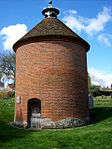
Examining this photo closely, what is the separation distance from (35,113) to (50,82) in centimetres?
260

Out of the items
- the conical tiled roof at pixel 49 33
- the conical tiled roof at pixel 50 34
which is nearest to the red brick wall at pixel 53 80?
the conical tiled roof at pixel 50 34

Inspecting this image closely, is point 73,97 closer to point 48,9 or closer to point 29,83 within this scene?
point 29,83

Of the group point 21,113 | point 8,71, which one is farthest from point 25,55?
point 8,71

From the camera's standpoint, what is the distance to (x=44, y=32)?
472 inches

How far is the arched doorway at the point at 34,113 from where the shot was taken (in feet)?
36.9

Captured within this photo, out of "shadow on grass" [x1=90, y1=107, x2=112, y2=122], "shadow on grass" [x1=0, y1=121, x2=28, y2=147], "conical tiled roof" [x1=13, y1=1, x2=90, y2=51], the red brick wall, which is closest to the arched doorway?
the red brick wall

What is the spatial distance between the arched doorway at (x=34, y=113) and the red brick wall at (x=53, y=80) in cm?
34

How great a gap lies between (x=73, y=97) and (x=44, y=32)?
218 inches

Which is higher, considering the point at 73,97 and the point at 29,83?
the point at 29,83

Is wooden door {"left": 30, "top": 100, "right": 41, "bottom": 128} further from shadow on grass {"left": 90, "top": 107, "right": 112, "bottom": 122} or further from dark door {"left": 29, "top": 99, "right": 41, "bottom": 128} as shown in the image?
shadow on grass {"left": 90, "top": 107, "right": 112, "bottom": 122}

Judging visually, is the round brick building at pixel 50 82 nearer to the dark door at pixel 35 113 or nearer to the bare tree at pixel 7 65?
the dark door at pixel 35 113

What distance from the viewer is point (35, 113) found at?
11406 millimetres

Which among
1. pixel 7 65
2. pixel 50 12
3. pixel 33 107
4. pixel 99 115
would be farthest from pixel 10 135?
pixel 7 65

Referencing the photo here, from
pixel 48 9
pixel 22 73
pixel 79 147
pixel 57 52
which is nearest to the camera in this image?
pixel 79 147
